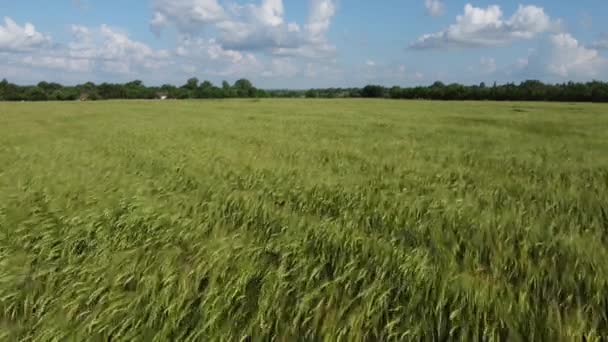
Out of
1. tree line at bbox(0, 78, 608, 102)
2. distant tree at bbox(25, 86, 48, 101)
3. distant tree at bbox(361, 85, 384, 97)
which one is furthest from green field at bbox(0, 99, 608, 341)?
distant tree at bbox(25, 86, 48, 101)

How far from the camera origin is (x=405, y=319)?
88.5 inches

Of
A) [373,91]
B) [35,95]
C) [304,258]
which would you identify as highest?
[373,91]

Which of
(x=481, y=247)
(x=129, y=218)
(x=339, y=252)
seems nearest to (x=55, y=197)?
(x=129, y=218)

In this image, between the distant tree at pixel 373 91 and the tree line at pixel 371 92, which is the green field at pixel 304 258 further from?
the distant tree at pixel 373 91

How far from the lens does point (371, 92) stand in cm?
10519

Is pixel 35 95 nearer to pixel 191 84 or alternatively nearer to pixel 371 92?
pixel 191 84

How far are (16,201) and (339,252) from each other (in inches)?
183

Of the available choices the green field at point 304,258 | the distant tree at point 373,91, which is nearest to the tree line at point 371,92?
the distant tree at point 373,91

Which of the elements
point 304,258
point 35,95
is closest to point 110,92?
point 35,95

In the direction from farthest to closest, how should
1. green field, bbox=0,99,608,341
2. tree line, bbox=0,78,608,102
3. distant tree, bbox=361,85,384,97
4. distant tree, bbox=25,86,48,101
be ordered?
distant tree, bbox=361,85,384,97, distant tree, bbox=25,86,48,101, tree line, bbox=0,78,608,102, green field, bbox=0,99,608,341

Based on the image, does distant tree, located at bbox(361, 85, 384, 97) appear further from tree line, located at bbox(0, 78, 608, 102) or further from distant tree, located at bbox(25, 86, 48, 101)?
distant tree, located at bbox(25, 86, 48, 101)

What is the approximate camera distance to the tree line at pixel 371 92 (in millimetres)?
68181

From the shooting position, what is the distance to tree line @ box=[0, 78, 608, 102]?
6818 centimetres

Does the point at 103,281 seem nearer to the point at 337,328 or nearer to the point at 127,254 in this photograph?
the point at 127,254
